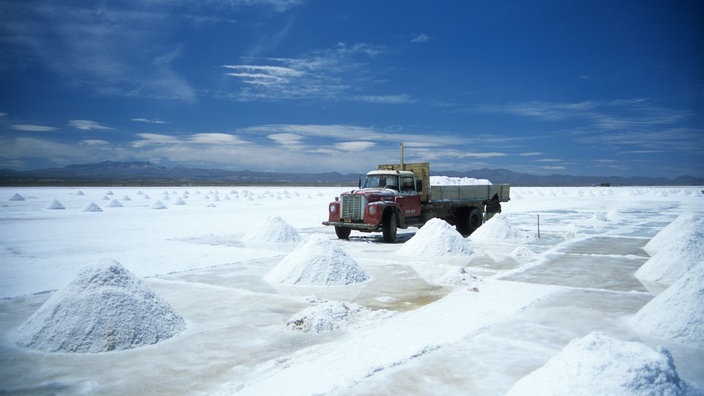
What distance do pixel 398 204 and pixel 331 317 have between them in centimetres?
908

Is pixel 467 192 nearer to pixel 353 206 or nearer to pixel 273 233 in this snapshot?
pixel 353 206

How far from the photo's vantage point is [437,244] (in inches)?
483

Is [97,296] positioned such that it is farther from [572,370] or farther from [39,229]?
[39,229]

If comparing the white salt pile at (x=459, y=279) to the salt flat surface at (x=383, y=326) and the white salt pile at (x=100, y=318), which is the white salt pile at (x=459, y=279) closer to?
the salt flat surface at (x=383, y=326)

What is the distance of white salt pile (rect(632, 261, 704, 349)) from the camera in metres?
5.52

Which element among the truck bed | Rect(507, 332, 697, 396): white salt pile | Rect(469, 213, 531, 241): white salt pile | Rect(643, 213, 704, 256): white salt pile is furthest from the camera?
the truck bed

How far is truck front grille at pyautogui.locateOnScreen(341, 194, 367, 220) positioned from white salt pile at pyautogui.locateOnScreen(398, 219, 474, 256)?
2408mm

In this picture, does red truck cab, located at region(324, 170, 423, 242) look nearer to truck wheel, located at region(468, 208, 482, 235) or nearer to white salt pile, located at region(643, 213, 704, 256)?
truck wheel, located at region(468, 208, 482, 235)

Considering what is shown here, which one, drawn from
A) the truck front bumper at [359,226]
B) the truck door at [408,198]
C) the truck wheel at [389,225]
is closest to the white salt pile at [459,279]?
the truck front bumper at [359,226]

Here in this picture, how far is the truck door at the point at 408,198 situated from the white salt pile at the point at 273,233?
340cm

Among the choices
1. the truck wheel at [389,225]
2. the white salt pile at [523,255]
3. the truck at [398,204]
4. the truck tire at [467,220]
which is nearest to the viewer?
the white salt pile at [523,255]

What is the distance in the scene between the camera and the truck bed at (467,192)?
55.3 ft

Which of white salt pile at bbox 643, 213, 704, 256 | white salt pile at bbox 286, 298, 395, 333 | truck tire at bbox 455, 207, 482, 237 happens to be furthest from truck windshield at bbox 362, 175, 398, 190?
white salt pile at bbox 286, 298, 395, 333

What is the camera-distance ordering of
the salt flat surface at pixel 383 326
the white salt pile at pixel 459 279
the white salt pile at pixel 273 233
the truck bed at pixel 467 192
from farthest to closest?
the truck bed at pixel 467 192
the white salt pile at pixel 273 233
the white salt pile at pixel 459 279
the salt flat surface at pixel 383 326
